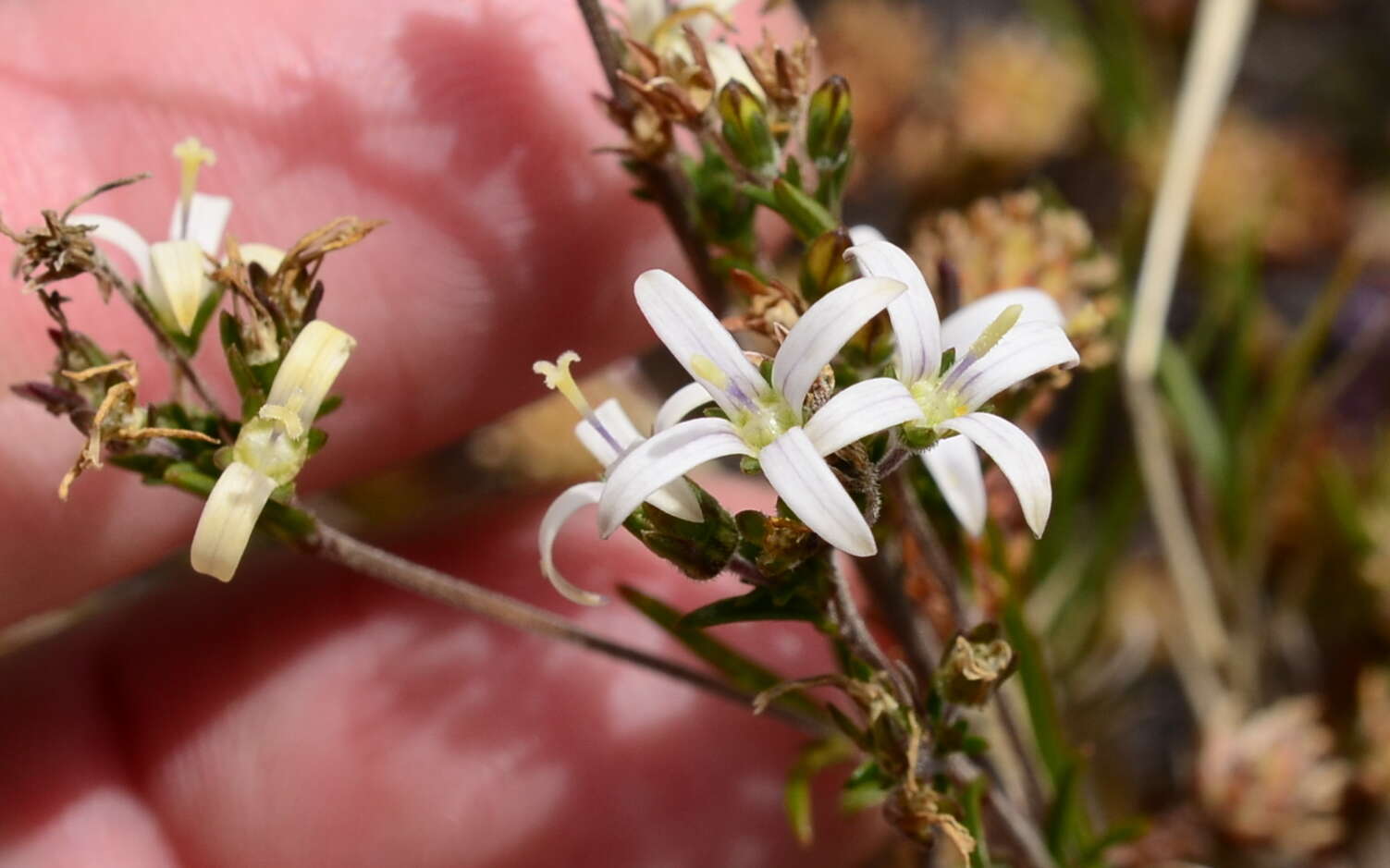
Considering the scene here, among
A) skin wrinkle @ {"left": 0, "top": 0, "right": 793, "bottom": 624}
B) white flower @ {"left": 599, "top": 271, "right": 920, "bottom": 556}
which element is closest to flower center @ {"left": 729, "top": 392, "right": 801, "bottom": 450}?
white flower @ {"left": 599, "top": 271, "right": 920, "bottom": 556}

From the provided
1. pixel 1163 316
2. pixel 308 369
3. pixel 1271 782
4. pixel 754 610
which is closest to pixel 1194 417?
pixel 1163 316

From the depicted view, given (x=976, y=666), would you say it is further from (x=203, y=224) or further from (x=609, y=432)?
(x=203, y=224)

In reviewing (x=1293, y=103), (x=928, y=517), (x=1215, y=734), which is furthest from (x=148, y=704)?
(x=1293, y=103)

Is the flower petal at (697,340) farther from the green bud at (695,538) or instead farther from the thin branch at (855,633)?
the thin branch at (855,633)

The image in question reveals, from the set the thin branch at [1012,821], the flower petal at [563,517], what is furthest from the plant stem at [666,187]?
the thin branch at [1012,821]

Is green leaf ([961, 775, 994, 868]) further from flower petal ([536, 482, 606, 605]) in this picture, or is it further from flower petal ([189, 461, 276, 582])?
flower petal ([189, 461, 276, 582])

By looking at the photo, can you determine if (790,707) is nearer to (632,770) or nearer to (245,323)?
(632,770)
